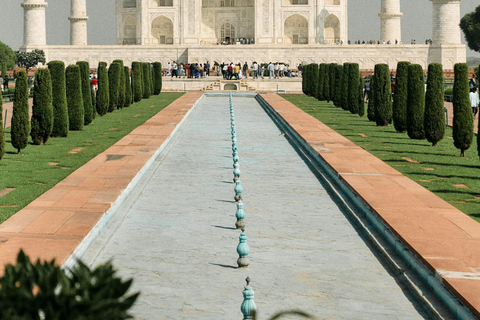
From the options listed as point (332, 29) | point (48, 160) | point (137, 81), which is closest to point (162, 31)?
point (332, 29)

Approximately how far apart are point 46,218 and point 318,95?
23246 mm

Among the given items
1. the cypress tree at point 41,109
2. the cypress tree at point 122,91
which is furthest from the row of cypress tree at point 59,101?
the cypress tree at point 122,91

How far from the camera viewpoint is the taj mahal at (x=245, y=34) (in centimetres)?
5188

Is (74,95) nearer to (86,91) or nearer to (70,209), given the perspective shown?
(86,91)

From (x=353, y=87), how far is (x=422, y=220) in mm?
15179

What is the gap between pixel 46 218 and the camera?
282 inches

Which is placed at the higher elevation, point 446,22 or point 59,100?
point 446,22

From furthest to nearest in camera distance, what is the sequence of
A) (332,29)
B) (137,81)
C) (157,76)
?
(332,29), (157,76), (137,81)

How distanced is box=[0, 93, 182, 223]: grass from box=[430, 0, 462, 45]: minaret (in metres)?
38.7

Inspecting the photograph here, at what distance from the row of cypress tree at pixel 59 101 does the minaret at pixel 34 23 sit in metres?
32.9

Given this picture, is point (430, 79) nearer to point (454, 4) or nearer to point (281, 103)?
point (281, 103)

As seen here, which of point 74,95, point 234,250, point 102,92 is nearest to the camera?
point 234,250

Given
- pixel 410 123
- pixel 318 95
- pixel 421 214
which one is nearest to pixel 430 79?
pixel 410 123

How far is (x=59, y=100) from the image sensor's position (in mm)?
15055
